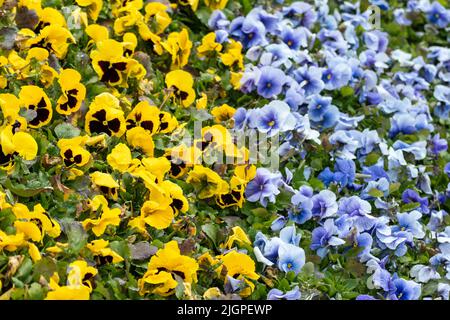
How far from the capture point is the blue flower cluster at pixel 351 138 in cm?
343

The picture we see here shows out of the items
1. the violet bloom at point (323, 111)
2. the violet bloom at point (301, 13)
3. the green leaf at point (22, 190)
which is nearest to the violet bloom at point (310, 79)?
the violet bloom at point (323, 111)

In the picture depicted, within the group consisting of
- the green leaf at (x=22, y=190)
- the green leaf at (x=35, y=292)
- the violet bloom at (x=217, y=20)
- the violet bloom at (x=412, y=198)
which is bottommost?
the violet bloom at (x=412, y=198)

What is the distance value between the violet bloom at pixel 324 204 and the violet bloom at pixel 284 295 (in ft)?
1.69

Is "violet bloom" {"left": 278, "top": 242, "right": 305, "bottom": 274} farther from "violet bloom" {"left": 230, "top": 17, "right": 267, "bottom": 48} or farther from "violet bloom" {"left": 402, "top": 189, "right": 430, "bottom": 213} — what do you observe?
"violet bloom" {"left": 230, "top": 17, "right": 267, "bottom": 48}

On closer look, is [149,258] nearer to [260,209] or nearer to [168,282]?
[168,282]

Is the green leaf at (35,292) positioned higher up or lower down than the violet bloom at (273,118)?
higher up

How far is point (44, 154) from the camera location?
315cm

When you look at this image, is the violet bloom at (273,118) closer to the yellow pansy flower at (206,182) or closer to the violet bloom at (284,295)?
the yellow pansy flower at (206,182)

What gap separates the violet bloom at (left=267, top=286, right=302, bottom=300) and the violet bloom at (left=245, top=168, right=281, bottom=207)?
496mm

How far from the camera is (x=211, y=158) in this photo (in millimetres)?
3424

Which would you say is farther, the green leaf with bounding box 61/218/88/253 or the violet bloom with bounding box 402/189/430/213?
the violet bloom with bounding box 402/189/430/213

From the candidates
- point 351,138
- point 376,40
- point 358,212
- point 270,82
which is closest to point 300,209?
point 358,212

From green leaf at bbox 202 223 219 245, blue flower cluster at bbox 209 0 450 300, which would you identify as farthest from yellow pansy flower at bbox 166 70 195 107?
green leaf at bbox 202 223 219 245

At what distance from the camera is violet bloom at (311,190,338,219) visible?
11.5 ft
